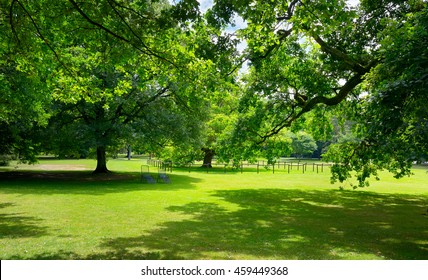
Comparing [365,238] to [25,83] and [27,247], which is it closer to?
[27,247]

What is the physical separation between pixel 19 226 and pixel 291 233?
8352 millimetres

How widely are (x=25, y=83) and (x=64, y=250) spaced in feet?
31.7

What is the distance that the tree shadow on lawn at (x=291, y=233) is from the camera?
816 centimetres

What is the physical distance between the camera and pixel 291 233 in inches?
411

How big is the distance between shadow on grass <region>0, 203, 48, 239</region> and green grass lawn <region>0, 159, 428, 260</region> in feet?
0.09

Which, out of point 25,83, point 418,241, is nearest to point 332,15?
point 418,241

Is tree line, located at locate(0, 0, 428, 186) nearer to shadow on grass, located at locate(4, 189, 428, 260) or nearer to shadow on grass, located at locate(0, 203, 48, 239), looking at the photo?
shadow on grass, located at locate(4, 189, 428, 260)

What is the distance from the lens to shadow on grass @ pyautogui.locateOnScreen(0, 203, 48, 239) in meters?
9.63

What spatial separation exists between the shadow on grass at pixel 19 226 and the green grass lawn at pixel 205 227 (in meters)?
0.03

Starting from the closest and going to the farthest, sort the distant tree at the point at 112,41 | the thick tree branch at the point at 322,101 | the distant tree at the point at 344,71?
1. the distant tree at the point at 344,71
2. the distant tree at the point at 112,41
3. the thick tree branch at the point at 322,101

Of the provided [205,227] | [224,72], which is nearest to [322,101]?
[224,72]

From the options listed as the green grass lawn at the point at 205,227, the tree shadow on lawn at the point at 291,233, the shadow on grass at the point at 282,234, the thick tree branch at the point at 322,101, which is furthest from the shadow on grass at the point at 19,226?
the thick tree branch at the point at 322,101

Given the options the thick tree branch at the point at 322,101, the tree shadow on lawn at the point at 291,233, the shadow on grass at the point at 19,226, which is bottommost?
the shadow on grass at the point at 19,226

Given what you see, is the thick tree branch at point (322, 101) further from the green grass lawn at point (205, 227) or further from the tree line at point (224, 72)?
the green grass lawn at point (205, 227)
